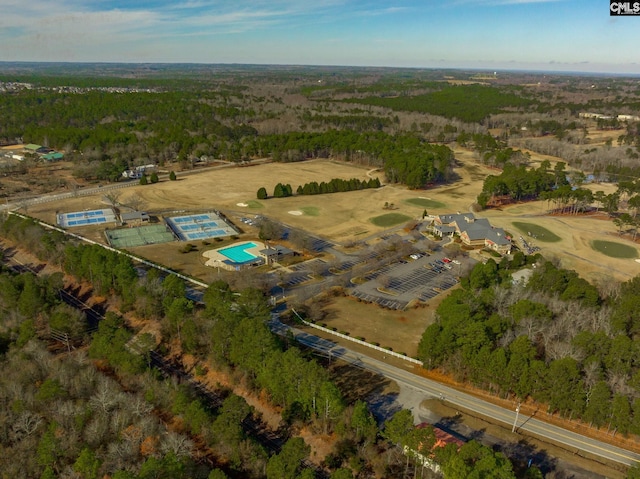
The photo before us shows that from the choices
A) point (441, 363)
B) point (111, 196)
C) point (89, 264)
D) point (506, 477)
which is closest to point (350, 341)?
point (441, 363)

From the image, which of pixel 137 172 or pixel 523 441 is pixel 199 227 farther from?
pixel 523 441

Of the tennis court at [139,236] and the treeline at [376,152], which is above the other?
the treeline at [376,152]

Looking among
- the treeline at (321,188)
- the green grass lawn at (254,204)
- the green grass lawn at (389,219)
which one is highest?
the treeline at (321,188)

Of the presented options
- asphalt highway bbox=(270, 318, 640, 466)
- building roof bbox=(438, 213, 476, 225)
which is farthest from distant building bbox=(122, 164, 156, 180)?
asphalt highway bbox=(270, 318, 640, 466)

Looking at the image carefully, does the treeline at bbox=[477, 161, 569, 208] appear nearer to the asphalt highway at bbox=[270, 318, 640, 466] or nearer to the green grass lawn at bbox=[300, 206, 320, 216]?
the green grass lawn at bbox=[300, 206, 320, 216]

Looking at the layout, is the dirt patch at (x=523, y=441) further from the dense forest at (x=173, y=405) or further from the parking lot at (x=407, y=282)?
the parking lot at (x=407, y=282)

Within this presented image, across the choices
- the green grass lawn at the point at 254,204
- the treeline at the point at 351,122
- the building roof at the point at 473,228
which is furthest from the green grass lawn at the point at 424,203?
the treeline at the point at 351,122
